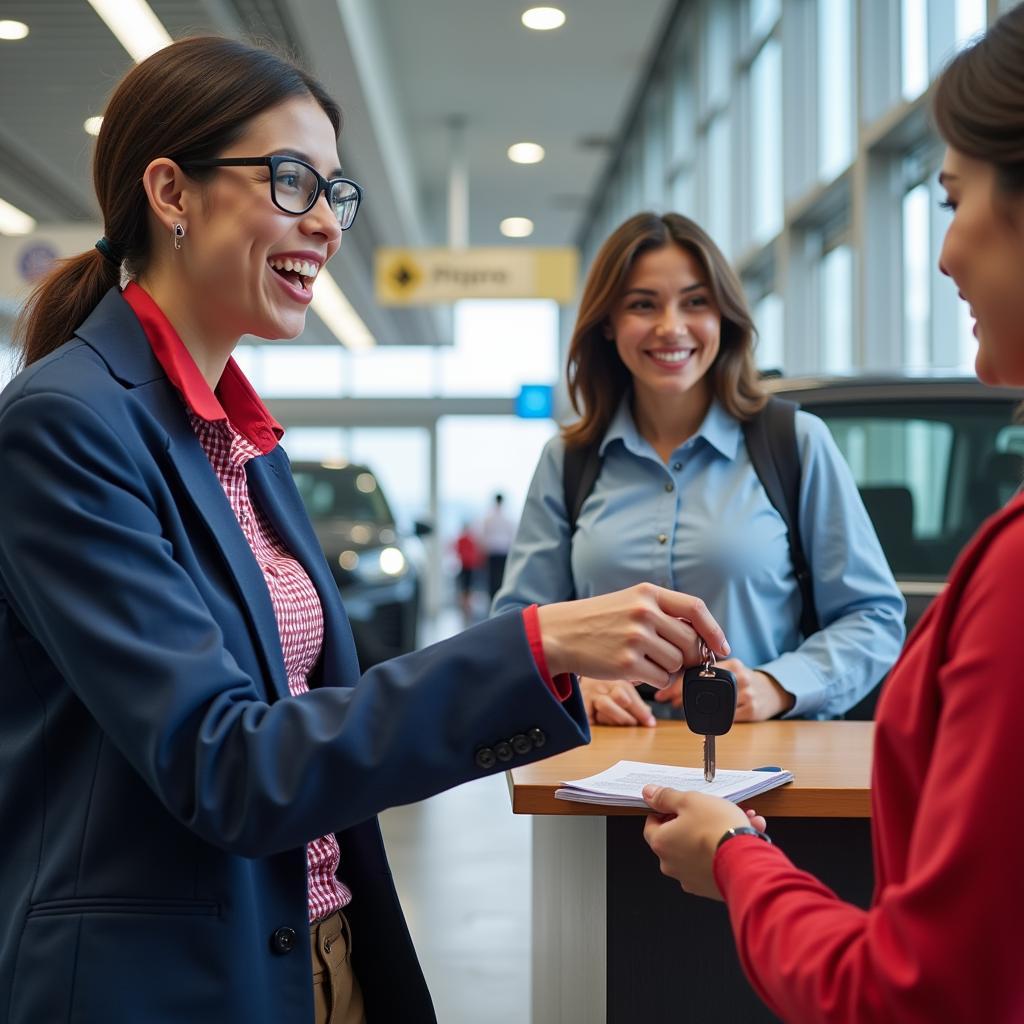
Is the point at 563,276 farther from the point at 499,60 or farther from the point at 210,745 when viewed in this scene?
the point at 210,745

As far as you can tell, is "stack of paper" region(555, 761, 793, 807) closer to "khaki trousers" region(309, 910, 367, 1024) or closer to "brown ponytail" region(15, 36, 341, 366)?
"khaki trousers" region(309, 910, 367, 1024)

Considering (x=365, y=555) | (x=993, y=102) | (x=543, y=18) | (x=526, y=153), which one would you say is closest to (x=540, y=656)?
(x=993, y=102)

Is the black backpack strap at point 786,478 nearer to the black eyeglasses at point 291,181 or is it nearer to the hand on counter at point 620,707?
the hand on counter at point 620,707

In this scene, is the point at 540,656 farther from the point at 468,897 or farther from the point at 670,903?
the point at 468,897

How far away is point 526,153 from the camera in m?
13.4

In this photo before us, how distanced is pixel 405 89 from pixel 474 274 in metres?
2.24

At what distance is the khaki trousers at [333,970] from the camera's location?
1381 mm

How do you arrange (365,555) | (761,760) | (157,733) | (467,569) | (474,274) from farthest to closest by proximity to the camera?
1. (467,569)
2. (474,274)
3. (365,555)
4. (761,760)
5. (157,733)

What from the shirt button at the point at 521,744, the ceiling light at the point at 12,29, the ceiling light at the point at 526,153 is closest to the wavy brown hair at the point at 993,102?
the shirt button at the point at 521,744

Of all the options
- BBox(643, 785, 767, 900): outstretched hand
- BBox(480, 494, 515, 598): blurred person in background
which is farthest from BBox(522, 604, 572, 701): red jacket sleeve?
BBox(480, 494, 515, 598): blurred person in background

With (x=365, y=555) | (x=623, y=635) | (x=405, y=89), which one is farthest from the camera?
(x=405, y=89)

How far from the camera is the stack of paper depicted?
1.43 meters

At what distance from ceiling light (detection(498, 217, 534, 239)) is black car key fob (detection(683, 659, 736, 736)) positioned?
621 inches

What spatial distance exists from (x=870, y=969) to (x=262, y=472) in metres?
0.92
